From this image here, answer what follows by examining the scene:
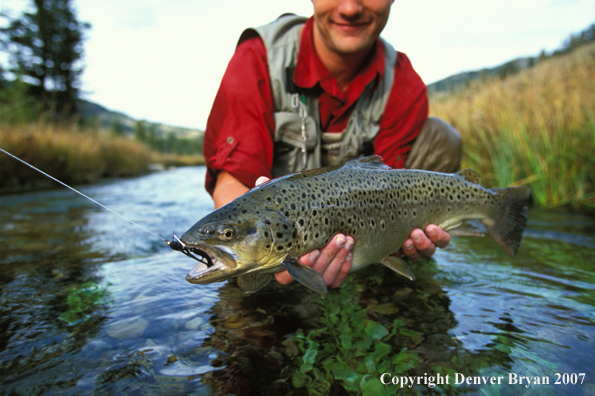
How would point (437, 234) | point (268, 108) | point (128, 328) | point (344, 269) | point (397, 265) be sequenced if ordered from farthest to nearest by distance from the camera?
point (268, 108) < point (437, 234) < point (397, 265) < point (344, 269) < point (128, 328)

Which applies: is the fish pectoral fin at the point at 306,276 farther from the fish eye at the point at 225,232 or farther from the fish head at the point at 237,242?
the fish eye at the point at 225,232

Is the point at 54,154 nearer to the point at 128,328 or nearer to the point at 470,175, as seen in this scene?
the point at 128,328

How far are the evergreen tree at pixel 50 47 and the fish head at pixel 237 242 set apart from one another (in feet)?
113

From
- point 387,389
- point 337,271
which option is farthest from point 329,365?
point 337,271

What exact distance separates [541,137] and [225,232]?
616cm

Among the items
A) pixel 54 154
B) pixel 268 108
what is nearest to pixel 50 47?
pixel 54 154

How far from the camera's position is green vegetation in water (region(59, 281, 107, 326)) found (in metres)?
2.16

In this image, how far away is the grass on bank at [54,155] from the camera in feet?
29.8

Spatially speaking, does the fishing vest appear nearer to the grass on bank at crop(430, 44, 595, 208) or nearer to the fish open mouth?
the fish open mouth

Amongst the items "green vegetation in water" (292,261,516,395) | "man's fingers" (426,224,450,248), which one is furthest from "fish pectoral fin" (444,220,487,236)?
"green vegetation in water" (292,261,516,395)

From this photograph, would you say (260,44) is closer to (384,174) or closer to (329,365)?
(384,174)

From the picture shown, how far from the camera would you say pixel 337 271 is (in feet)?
7.00

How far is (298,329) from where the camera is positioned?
6.78ft

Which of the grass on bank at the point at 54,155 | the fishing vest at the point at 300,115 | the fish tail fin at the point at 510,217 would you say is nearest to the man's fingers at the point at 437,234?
the fish tail fin at the point at 510,217
